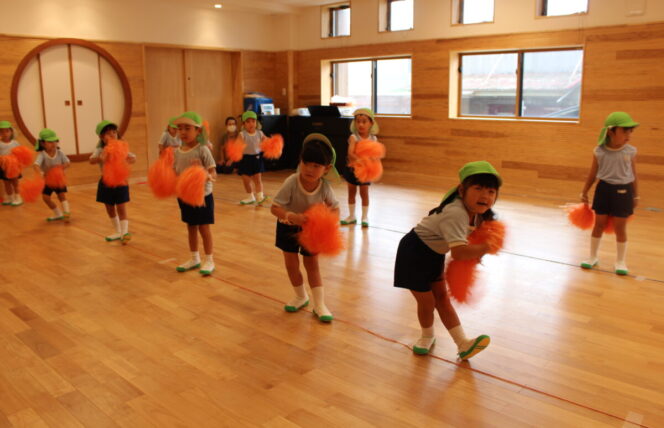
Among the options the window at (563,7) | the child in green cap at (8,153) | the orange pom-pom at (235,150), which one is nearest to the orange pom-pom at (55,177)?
the child in green cap at (8,153)

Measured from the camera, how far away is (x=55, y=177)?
19.9 feet

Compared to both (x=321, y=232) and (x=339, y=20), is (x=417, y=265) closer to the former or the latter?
(x=321, y=232)

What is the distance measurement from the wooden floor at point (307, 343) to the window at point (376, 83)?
482 cm

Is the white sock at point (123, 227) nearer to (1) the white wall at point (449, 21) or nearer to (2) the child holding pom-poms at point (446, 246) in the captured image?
(2) the child holding pom-poms at point (446, 246)

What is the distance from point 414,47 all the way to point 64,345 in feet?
24.0

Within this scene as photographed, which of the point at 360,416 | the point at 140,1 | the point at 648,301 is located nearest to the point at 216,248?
the point at 360,416

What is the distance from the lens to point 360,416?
2477mm

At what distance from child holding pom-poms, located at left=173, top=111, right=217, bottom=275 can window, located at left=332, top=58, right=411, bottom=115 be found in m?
5.77

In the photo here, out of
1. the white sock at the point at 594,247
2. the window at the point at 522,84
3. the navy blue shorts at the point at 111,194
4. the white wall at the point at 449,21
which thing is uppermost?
the white wall at the point at 449,21

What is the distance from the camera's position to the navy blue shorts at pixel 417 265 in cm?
284

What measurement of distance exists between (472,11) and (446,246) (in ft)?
21.8

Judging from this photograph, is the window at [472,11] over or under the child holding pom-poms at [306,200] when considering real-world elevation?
over

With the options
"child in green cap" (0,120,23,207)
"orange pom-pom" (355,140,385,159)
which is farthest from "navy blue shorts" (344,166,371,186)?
"child in green cap" (0,120,23,207)

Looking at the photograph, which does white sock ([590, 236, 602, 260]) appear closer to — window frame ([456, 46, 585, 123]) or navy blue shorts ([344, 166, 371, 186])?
navy blue shorts ([344, 166, 371, 186])
